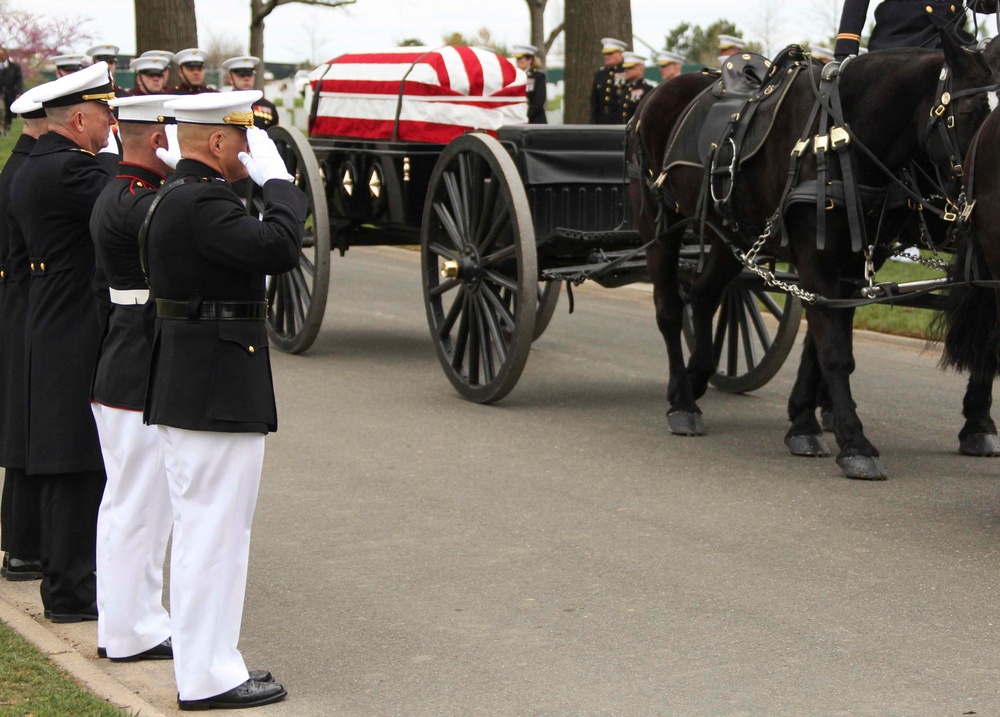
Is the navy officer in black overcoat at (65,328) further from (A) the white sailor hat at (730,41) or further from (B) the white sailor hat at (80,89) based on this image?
(A) the white sailor hat at (730,41)

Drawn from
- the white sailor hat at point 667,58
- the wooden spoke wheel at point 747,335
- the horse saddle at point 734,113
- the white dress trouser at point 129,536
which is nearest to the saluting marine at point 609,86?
the white sailor hat at point 667,58

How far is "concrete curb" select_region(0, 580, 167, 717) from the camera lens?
404 cm

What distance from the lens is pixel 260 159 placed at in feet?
12.7

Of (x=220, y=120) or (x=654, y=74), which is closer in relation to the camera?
(x=220, y=120)

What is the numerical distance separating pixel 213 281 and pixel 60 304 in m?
1.23

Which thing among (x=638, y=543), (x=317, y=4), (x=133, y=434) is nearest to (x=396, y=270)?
(x=638, y=543)

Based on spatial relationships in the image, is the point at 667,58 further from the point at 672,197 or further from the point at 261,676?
the point at 261,676

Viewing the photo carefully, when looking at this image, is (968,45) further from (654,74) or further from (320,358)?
(654,74)

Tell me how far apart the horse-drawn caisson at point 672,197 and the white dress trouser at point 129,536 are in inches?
129

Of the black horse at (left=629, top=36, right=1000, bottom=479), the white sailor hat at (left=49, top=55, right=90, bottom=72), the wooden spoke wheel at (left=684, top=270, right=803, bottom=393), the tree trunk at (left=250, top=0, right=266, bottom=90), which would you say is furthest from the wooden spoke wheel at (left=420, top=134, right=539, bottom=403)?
the tree trunk at (left=250, top=0, right=266, bottom=90)

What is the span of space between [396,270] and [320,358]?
5.60m

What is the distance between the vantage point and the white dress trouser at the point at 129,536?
4.37 metres

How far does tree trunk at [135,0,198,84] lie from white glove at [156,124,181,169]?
8.49 metres

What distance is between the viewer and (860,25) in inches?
271
